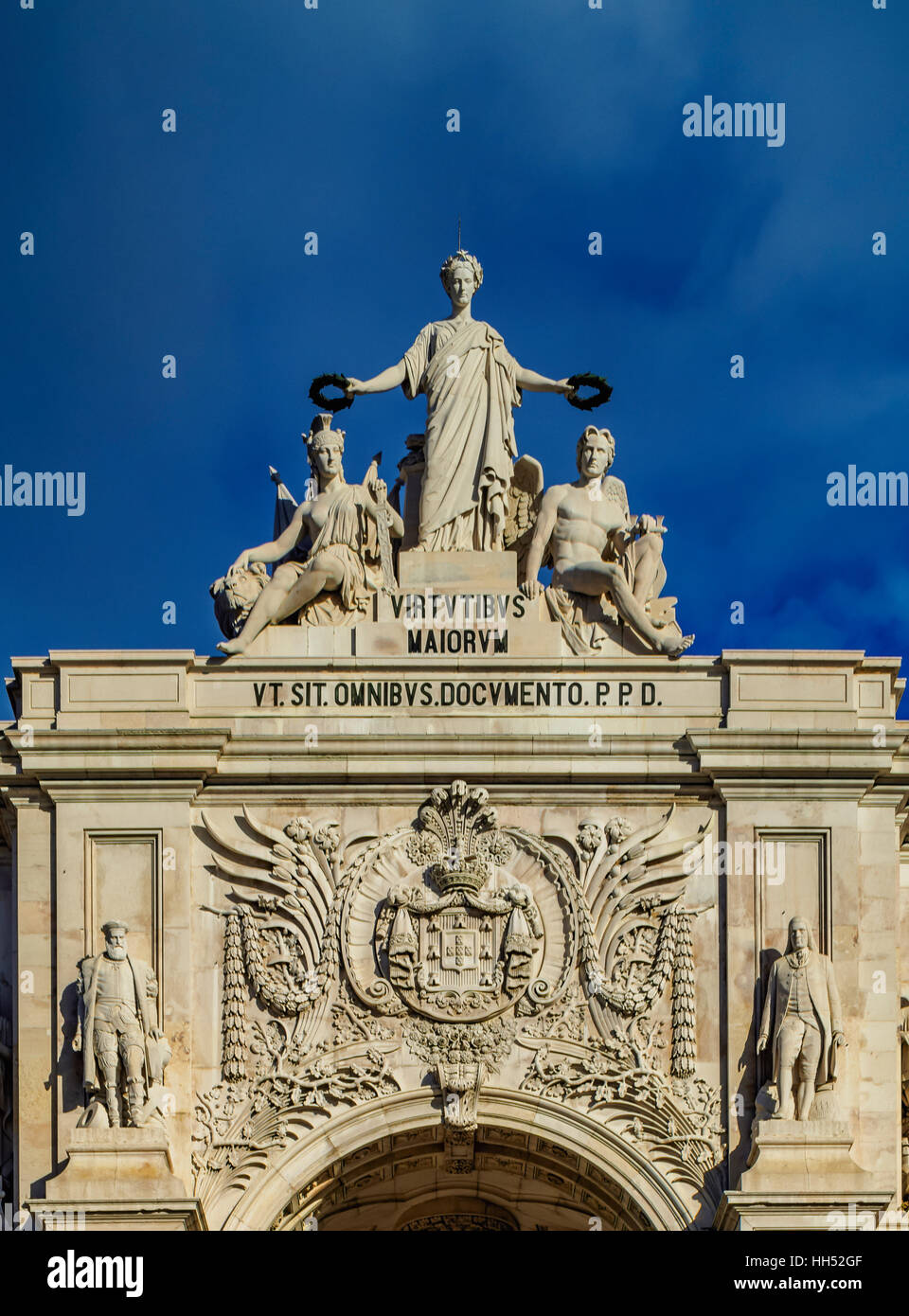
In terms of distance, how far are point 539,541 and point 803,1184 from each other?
754cm

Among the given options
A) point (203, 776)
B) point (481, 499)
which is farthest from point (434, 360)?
point (203, 776)

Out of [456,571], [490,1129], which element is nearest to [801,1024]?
[490,1129]

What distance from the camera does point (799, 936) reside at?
31.3 meters

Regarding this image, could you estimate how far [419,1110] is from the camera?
31406 millimetres

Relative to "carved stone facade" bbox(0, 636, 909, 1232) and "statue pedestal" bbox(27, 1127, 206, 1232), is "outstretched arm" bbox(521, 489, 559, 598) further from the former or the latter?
"statue pedestal" bbox(27, 1127, 206, 1232)

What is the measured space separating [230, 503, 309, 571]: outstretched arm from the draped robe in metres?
1.34

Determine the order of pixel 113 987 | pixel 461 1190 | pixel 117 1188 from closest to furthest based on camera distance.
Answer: pixel 117 1188 → pixel 113 987 → pixel 461 1190

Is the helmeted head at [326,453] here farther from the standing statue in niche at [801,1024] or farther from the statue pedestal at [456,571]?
the standing statue in niche at [801,1024]

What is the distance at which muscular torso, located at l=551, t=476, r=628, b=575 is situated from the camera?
33.2m

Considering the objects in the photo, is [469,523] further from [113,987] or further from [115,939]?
[113,987]

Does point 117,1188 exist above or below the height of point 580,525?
below

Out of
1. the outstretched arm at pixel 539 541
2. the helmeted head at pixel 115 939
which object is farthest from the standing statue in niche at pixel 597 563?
the helmeted head at pixel 115 939

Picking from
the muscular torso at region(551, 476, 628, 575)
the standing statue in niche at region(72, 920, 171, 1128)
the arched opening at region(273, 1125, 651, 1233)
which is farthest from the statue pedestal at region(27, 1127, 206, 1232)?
the muscular torso at region(551, 476, 628, 575)

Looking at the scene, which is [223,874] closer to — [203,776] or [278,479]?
[203,776]
